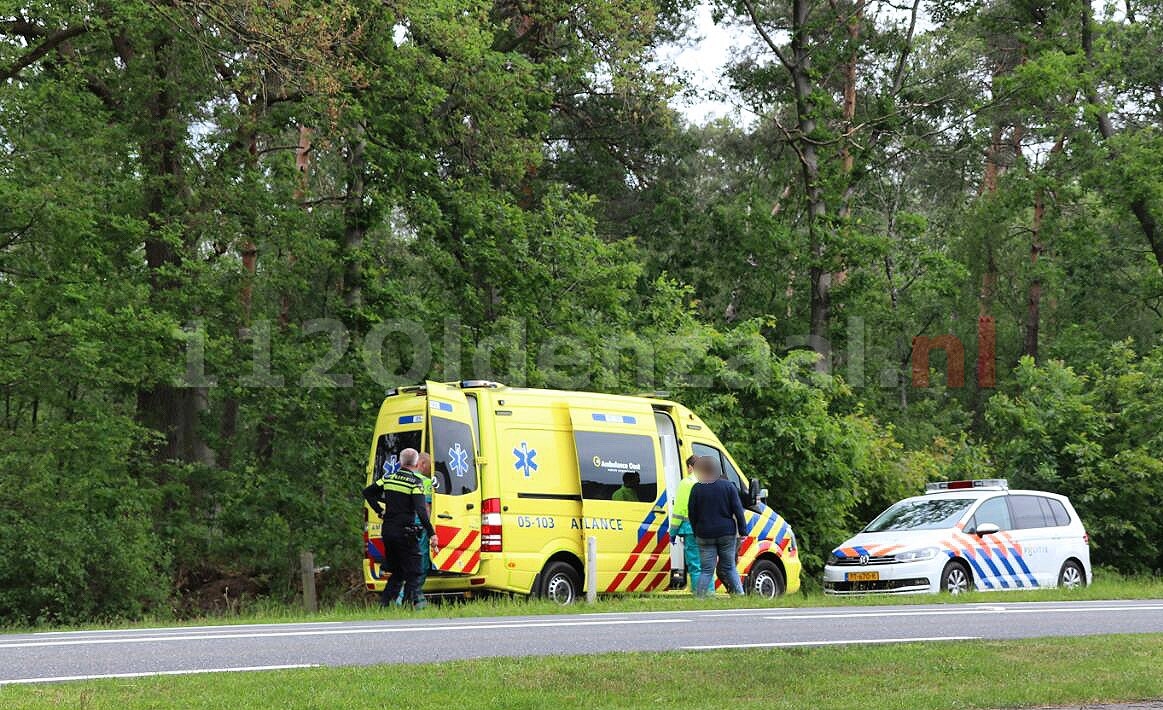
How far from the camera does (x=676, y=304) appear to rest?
26453 millimetres

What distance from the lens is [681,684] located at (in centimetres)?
827

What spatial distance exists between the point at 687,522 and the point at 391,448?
3533mm

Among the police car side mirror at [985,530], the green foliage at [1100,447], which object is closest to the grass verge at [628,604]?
the police car side mirror at [985,530]

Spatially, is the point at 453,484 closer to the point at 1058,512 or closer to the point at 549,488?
the point at 549,488

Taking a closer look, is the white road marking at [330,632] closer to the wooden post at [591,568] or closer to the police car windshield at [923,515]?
the wooden post at [591,568]

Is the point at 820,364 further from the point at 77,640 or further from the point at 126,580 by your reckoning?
the point at 77,640

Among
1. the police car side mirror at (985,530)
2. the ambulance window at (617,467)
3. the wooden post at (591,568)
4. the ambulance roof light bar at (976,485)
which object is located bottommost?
the wooden post at (591,568)

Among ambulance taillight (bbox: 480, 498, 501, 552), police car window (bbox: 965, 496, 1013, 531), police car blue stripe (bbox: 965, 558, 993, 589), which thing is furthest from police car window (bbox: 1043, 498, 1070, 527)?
ambulance taillight (bbox: 480, 498, 501, 552)

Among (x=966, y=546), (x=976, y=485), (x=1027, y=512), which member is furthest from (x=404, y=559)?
(x=1027, y=512)

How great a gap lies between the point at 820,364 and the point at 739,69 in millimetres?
9532

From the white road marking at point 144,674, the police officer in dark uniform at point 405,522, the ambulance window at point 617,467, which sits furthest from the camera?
the ambulance window at point 617,467

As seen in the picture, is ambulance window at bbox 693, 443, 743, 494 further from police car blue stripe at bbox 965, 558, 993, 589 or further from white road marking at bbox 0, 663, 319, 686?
white road marking at bbox 0, 663, 319, 686

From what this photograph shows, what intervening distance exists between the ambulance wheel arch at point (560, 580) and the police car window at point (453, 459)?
1.44 meters

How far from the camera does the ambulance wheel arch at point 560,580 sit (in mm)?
16500
